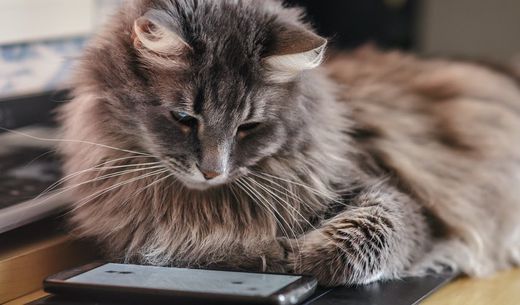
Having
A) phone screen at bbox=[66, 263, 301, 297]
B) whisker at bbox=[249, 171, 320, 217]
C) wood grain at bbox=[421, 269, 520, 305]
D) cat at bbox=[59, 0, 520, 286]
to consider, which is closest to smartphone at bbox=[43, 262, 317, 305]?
phone screen at bbox=[66, 263, 301, 297]

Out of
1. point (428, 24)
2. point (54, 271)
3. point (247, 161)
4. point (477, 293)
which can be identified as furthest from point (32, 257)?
point (428, 24)

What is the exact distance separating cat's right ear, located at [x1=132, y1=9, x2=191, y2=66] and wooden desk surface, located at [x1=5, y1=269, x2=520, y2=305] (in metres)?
0.52

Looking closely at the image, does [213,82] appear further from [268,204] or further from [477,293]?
[477,293]

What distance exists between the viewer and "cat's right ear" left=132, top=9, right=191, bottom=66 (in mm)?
1379

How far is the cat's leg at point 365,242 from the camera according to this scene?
4.89 feet

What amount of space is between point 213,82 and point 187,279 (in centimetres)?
35

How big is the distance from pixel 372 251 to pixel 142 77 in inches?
21.8

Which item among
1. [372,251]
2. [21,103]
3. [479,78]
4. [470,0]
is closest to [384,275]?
[372,251]

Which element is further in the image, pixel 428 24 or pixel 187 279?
pixel 428 24

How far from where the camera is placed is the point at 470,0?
3.11 meters

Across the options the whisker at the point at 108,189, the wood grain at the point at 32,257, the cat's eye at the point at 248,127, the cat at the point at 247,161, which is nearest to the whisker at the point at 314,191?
the cat at the point at 247,161

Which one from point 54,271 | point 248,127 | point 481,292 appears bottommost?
point 481,292

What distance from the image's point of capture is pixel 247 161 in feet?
4.95

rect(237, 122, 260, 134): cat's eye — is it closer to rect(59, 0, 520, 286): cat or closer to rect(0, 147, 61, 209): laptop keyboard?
rect(59, 0, 520, 286): cat
